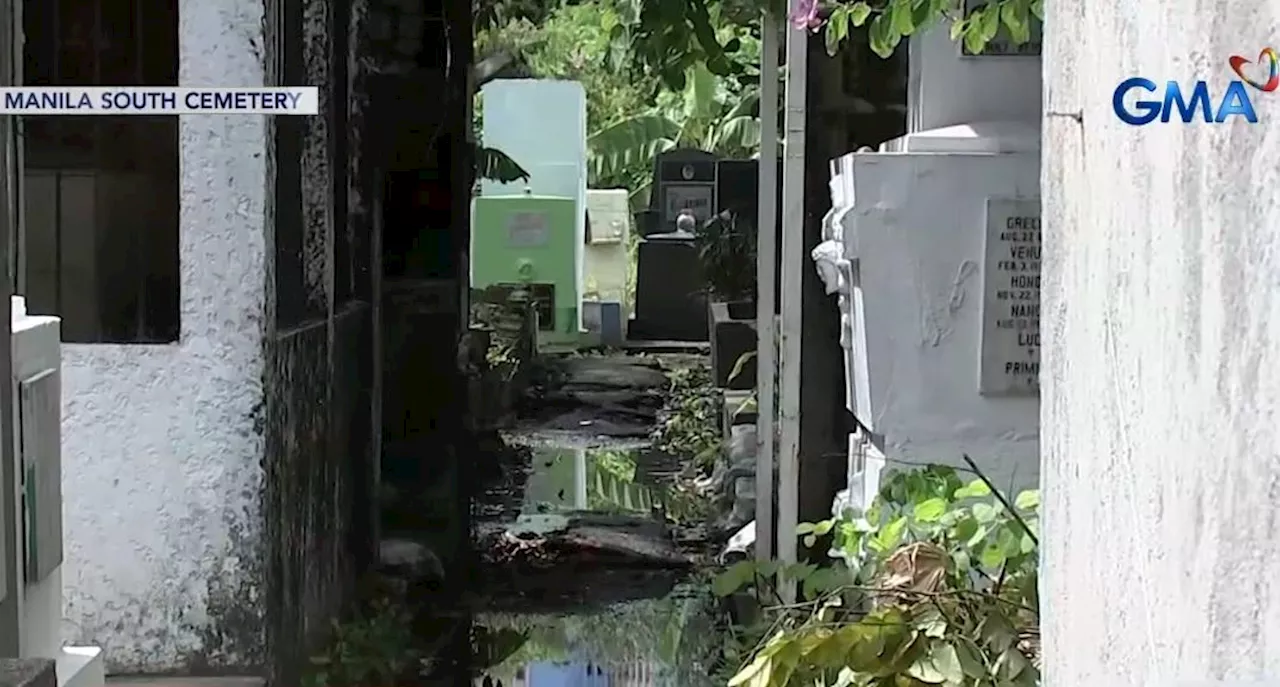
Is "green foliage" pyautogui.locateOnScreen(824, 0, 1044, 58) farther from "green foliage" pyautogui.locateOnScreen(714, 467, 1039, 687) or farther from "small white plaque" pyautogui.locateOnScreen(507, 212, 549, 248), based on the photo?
"small white plaque" pyautogui.locateOnScreen(507, 212, 549, 248)

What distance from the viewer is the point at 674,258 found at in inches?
876

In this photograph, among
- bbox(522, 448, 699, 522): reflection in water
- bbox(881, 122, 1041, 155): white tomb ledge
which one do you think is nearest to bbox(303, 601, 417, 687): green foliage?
bbox(881, 122, 1041, 155): white tomb ledge

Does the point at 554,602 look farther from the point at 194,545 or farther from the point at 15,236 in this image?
the point at 15,236

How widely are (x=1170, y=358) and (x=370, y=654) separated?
16.6 ft

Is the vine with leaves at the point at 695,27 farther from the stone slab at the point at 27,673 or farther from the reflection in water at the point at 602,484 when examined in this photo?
the reflection in water at the point at 602,484

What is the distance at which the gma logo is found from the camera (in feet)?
6.01

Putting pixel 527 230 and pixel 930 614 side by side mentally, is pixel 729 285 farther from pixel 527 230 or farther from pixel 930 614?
pixel 930 614

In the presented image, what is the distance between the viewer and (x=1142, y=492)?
1.94 m

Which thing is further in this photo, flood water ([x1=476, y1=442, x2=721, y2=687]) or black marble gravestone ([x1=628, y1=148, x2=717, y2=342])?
black marble gravestone ([x1=628, y1=148, x2=717, y2=342])

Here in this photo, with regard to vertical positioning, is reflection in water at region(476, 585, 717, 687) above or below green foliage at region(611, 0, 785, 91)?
below

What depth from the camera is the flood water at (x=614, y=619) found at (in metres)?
6.64

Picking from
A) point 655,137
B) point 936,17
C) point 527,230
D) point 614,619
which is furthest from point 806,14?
point 655,137

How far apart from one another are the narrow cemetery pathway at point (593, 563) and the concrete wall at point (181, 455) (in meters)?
1.53

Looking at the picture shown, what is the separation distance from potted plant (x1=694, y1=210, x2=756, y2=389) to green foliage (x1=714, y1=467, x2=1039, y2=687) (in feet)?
25.2
